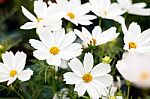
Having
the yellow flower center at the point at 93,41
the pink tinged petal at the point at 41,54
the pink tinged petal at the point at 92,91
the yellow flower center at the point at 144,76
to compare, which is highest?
the yellow flower center at the point at 93,41

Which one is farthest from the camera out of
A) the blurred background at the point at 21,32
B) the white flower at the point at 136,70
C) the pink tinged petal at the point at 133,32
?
the blurred background at the point at 21,32

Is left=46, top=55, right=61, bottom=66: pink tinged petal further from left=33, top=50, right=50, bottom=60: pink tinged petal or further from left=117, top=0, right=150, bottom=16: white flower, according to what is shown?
left=117, top=0, right=150, bottom=16: white flower

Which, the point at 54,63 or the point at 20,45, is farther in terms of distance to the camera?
the point at 20,45

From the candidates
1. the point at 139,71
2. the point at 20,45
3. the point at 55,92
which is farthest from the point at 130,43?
the point at 20,45

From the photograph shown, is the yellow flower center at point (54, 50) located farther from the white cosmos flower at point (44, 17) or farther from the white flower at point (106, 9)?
the white flower at point (106, 9)

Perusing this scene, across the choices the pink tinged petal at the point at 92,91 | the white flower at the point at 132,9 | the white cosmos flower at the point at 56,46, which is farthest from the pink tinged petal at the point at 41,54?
the white flower at the point at 132,9

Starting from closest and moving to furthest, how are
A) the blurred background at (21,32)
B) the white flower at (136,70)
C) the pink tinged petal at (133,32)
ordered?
the white flower at (136,70)
the pink tinged petal at (133,32)
the blurred background at (21,32)

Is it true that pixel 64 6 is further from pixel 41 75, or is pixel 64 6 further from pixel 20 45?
pixel 20 45
